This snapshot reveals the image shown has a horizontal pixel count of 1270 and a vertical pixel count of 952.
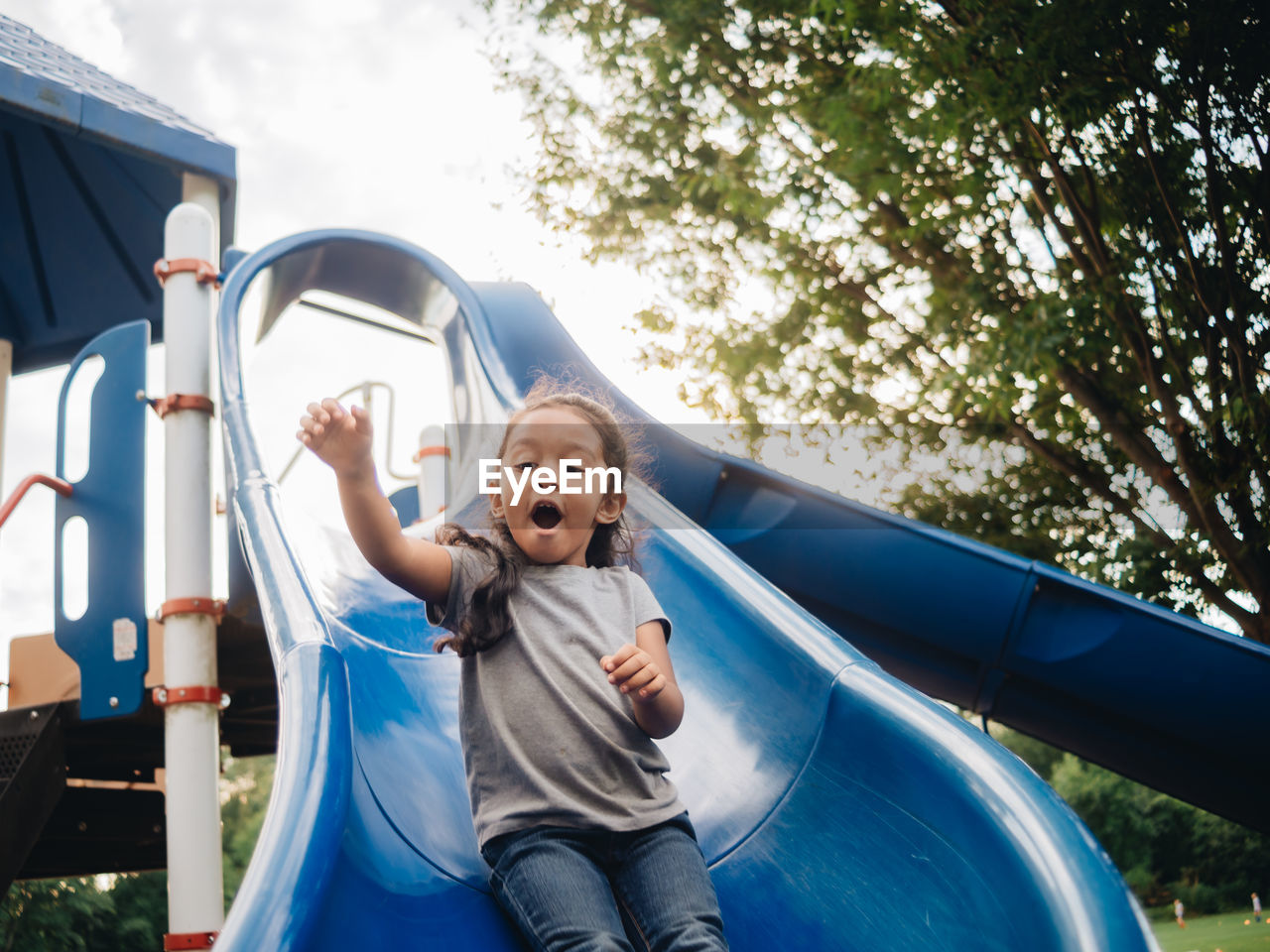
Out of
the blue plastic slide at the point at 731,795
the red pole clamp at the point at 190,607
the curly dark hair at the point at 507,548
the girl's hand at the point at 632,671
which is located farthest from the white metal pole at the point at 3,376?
the girl's hand at the point at 632,671

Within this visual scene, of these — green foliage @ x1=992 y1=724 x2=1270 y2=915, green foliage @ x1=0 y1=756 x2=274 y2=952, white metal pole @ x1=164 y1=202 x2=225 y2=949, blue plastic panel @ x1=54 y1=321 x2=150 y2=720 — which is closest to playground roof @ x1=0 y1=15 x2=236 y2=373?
white metal pole @ x1=164 y1=202 x2=225 y2=949

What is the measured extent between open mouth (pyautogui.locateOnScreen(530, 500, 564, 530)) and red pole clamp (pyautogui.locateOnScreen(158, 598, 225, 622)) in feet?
7.78

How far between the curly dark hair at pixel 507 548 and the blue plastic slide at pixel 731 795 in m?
0.25

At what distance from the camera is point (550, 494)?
6.28ft

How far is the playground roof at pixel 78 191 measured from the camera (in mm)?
4504

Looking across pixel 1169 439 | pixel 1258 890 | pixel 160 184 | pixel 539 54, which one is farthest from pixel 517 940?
pixel 1258 890

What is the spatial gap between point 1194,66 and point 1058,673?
2.47 metres

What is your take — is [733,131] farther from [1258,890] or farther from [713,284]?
[1258,890]

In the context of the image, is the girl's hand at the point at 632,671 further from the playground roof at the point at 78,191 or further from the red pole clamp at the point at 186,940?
the playground roof at the point at 78,191

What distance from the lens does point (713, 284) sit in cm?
679

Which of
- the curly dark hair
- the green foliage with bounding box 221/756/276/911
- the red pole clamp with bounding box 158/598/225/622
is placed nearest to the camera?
the curly dark hair

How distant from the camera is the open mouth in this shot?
194 cm

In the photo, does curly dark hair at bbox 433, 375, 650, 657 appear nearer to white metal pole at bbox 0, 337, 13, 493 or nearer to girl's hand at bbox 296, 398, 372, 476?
girl's hand at bbox 296, 398, 372, 476

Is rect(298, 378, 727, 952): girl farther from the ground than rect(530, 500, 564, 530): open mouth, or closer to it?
closer to it
